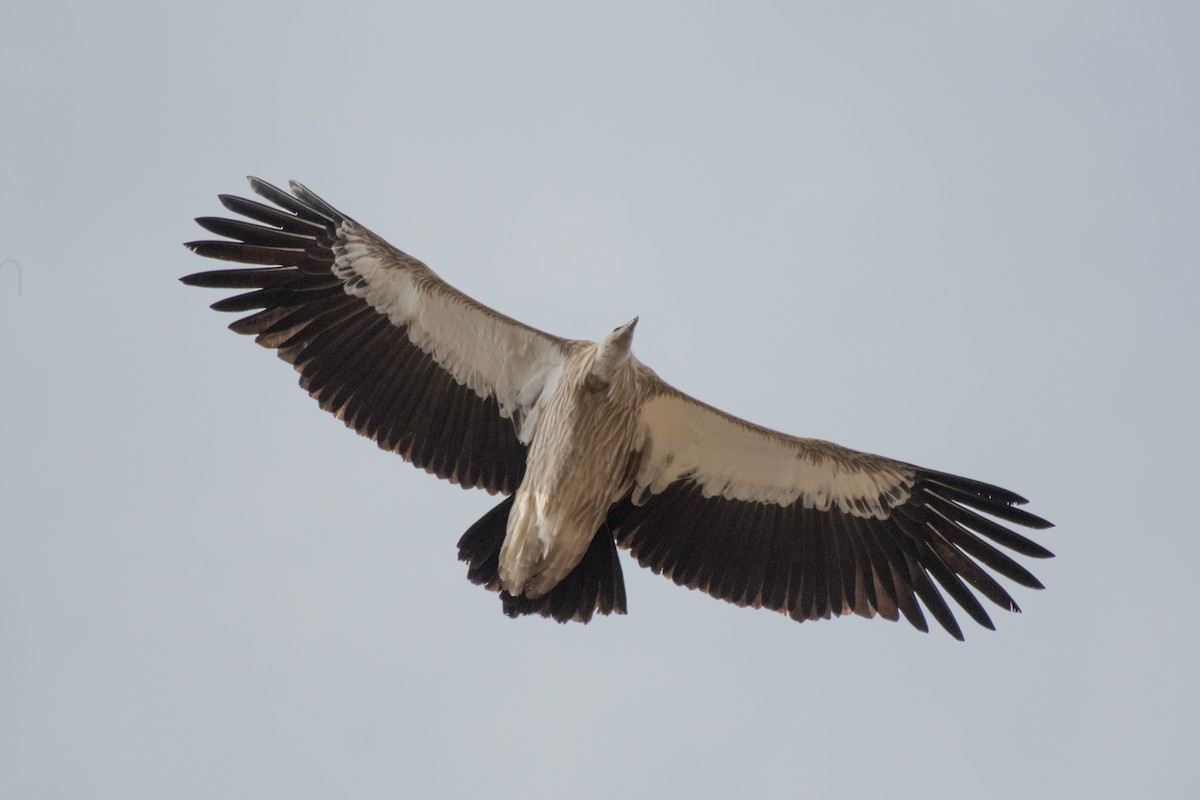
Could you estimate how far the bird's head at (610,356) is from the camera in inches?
349

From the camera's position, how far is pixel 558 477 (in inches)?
362

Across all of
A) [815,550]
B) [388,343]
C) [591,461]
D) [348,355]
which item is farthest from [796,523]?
[348,355]

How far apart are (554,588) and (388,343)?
1815 millimetres

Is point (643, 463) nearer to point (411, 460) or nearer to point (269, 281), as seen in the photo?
point (411, 460)

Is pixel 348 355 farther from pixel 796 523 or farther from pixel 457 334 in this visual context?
pixel 796 523

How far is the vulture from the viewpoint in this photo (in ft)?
31.0

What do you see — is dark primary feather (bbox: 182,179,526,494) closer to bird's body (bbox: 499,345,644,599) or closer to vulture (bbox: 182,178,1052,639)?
vulture (bbox: 182,178,1052,639)

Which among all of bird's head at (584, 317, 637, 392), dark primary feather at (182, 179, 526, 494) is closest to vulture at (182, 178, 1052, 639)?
dark primary feather at (182, 179, 526, 494)

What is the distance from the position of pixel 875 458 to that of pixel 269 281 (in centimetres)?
385

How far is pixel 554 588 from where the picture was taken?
9.46 m

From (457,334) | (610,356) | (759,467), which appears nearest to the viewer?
(610,356)

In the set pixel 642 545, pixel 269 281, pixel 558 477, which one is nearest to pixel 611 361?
pixel 558 477

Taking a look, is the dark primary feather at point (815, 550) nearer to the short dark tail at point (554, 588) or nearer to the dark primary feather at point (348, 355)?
the short dark tail at point (554, 588)

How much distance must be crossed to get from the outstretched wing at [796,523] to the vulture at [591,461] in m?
0.01
